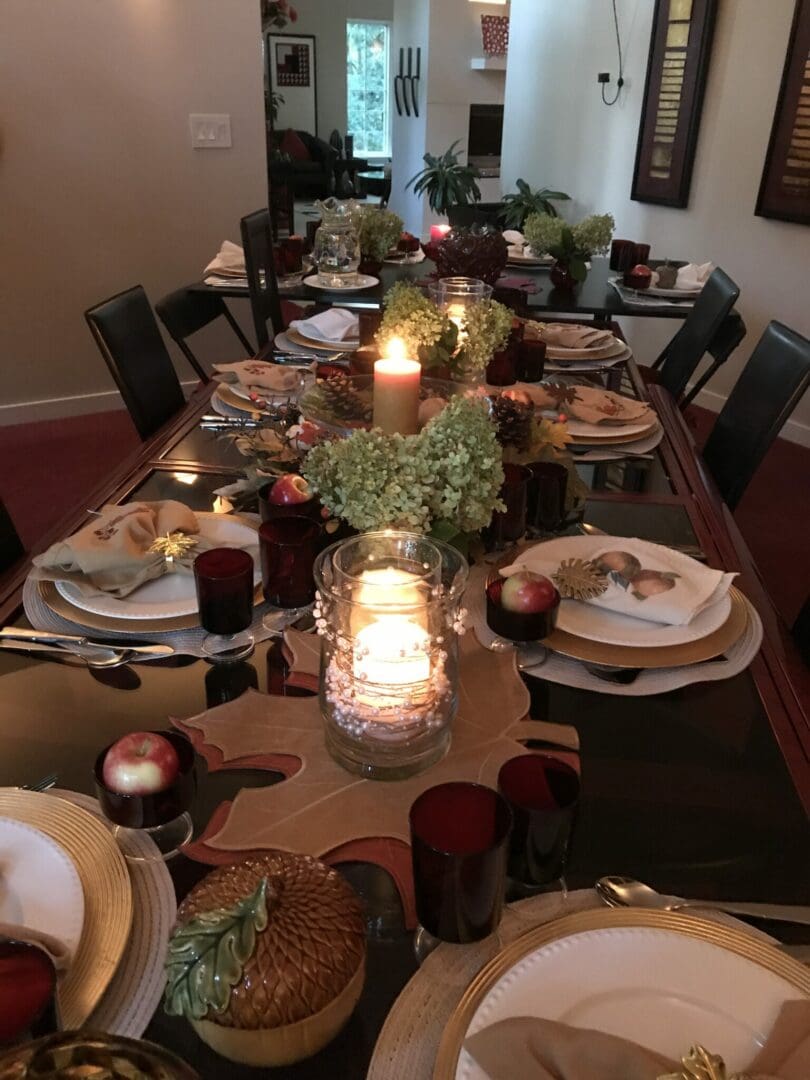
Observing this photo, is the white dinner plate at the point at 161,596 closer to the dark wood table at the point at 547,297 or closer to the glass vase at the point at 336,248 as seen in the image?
the dark wood table at the point at 547,297

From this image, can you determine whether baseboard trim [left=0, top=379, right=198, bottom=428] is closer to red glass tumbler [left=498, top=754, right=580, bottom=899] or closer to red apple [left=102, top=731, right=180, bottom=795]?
red apple [left=102, top=731, right=180, bottom=795]

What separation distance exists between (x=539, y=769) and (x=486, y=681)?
0.21m

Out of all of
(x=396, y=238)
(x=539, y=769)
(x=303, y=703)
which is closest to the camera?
(x=539, y=769)

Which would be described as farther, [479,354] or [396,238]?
[396,238]

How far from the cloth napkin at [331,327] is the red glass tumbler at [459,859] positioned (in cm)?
152

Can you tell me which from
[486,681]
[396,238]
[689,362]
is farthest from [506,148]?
[486,681]

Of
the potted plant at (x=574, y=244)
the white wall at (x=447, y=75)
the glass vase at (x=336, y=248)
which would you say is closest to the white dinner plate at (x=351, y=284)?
the glass vase at (x=336, y=248)

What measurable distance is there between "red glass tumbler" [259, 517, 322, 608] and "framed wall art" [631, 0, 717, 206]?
3.78 metres

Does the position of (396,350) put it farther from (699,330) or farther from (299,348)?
(699,330)

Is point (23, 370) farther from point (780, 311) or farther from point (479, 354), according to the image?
point (780, 311)

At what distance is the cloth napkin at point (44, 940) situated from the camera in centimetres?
56

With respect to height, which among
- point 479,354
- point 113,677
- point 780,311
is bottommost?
point 780,311

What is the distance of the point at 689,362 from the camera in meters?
2.20

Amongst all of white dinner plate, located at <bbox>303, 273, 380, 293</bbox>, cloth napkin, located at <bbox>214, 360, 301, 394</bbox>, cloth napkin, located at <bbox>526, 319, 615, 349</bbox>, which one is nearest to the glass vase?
white dinner plate, located at <bbox>303, 273, 380, 293</bbox>
